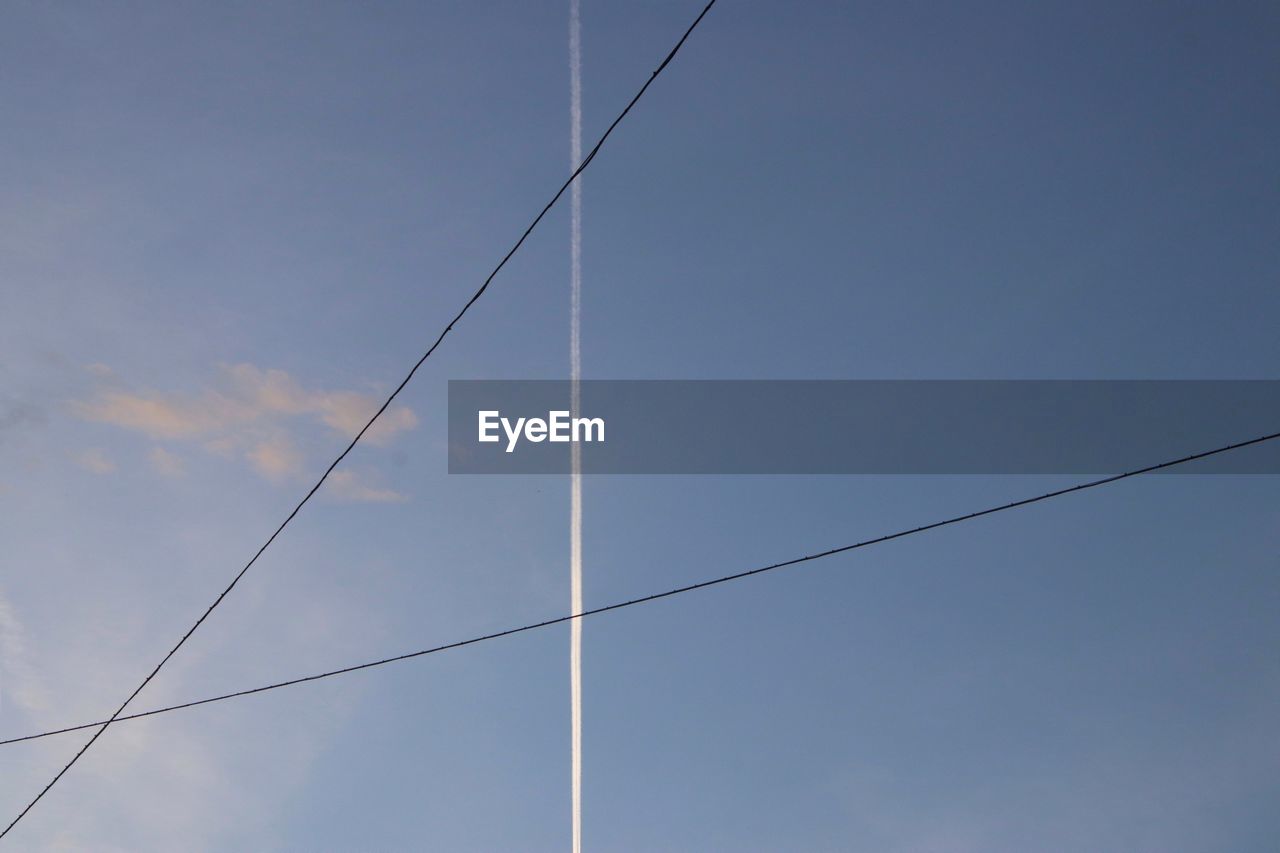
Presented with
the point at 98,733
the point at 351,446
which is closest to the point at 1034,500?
the point at 351,446

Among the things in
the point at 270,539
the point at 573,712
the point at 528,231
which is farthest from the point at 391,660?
the point at 573,712

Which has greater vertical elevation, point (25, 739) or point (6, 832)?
point (25, 739)

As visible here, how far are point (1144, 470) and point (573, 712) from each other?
15971mm

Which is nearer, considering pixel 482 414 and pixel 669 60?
pixel 669 60

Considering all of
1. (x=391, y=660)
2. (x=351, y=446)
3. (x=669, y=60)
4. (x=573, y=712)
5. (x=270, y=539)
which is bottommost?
(x=573, y=712)

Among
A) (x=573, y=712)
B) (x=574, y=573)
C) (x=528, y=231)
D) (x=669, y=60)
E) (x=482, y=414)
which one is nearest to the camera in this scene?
(x=669, y=60)

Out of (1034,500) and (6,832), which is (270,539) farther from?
(1034,500)

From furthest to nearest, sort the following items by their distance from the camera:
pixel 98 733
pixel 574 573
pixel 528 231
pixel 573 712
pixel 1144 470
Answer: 1. pixel 573 712
2. pixel 574 573
3. pixel 98 733
4. pixel 528 231
5. pixel 1144 470

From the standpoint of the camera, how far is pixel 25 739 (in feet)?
42.3

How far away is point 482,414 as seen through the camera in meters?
15.4

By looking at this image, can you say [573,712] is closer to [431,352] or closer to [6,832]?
[6,832]

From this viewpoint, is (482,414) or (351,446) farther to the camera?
(482,414)

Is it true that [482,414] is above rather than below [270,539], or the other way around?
above

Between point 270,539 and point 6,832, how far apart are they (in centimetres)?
522
